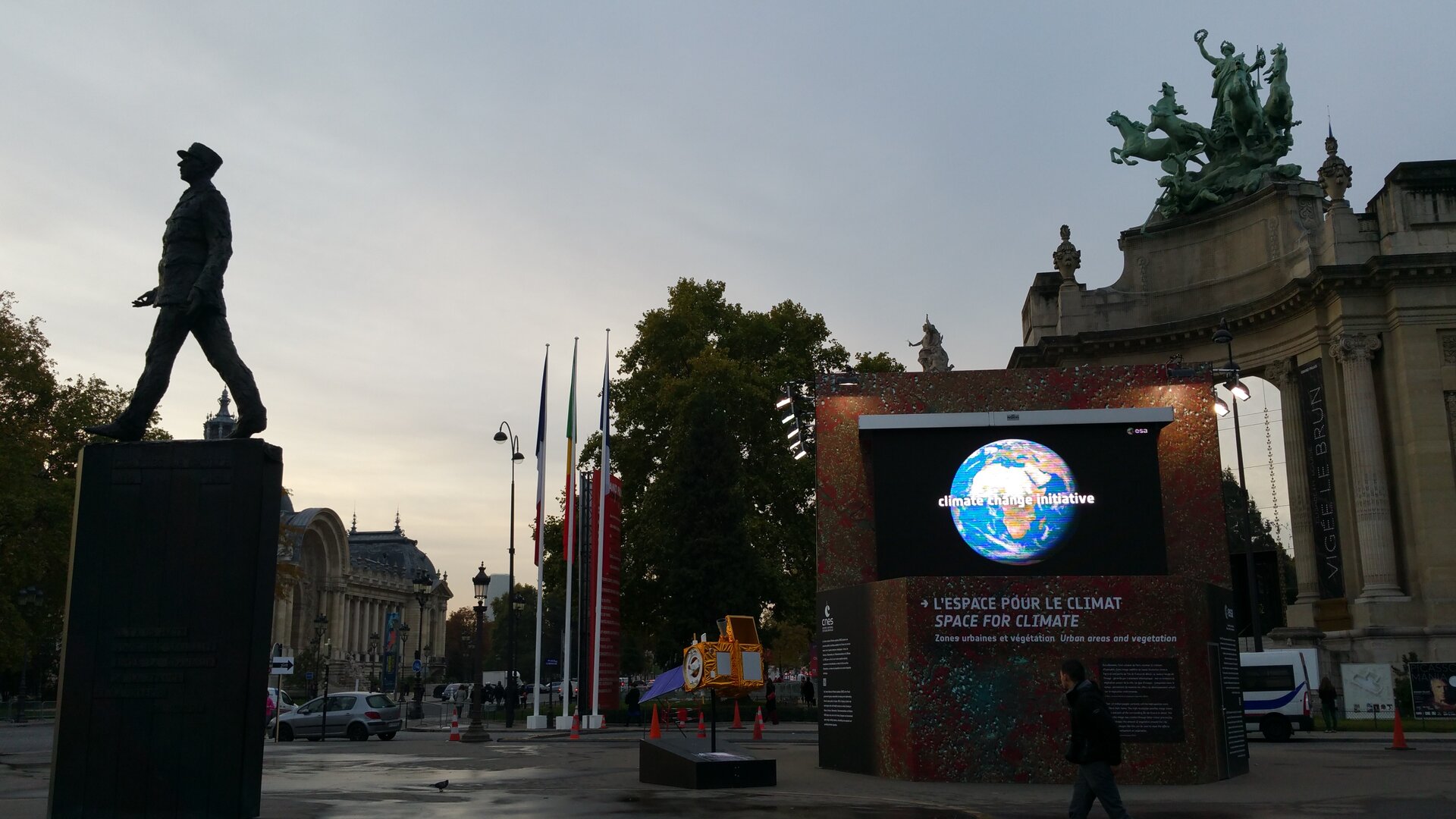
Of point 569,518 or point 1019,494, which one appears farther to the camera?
point 569,518

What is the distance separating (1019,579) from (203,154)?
1161cm

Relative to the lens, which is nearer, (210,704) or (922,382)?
(210,704)

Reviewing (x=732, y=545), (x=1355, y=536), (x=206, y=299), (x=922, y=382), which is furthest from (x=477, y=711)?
(x=1355, y=536)

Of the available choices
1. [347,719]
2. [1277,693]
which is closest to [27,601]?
[347,719]

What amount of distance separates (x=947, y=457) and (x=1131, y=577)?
3.19 metres

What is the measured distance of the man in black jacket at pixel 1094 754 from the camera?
971 centimetres

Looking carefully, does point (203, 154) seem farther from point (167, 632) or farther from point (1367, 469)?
point (1367, 469)

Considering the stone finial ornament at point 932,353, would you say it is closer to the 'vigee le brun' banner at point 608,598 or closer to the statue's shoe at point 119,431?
the 'vigee le brun' banner at point 608,598

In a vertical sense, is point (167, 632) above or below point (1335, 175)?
below

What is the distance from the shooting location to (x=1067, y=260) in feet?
152

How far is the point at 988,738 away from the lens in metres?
16.0

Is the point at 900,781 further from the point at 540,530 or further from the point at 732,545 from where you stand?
the point at 732,545

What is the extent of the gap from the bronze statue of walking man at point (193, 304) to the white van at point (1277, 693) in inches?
1000

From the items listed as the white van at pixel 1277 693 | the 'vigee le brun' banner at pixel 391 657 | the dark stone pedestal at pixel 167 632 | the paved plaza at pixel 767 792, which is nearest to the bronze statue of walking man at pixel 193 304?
the dark stone pedestal at pixel 167 632
